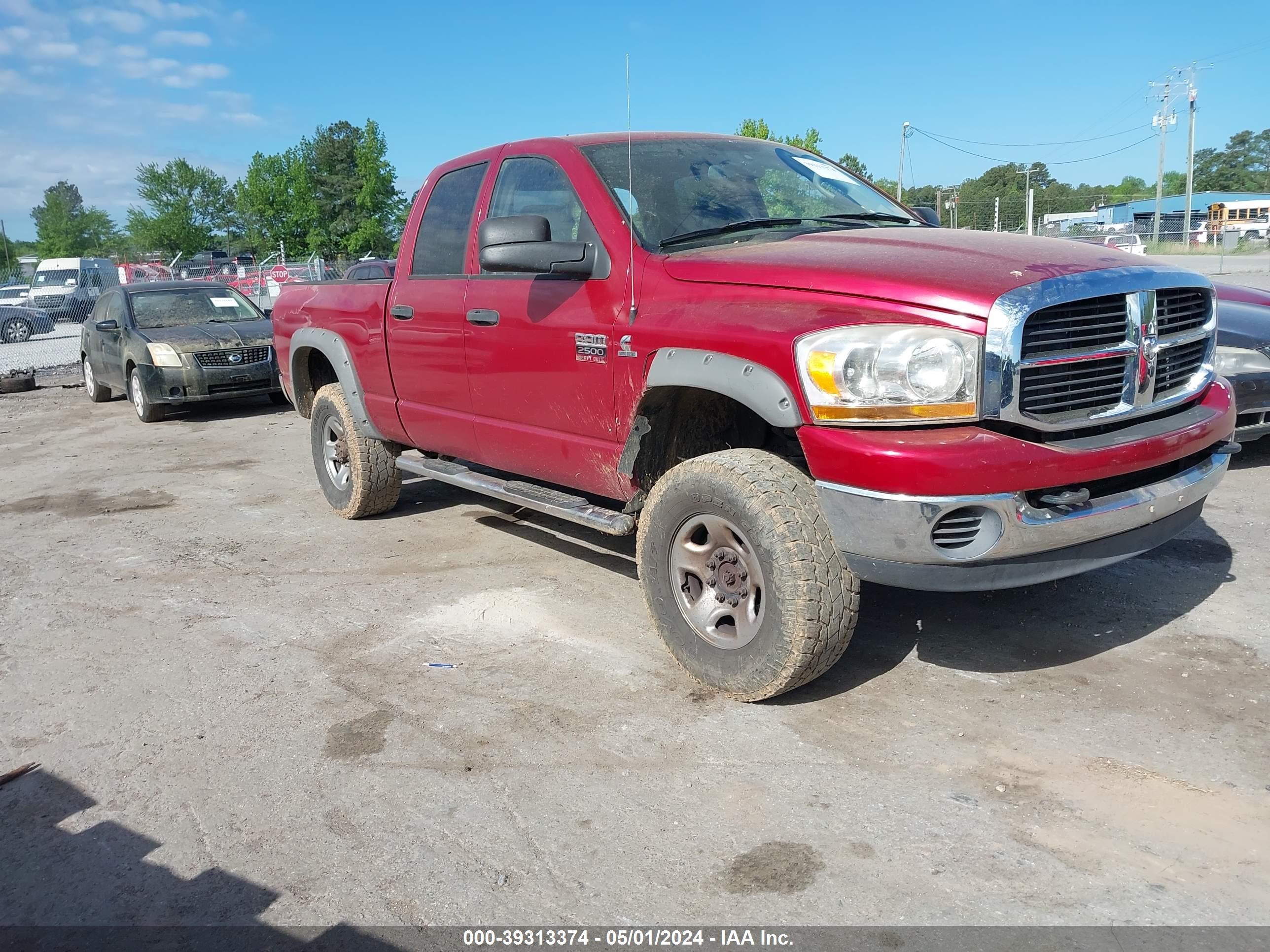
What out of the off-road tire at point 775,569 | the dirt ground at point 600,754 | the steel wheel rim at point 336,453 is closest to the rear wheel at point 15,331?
the steel wheel rim at point 336,453

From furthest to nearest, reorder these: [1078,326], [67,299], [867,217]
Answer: [67,299], [867,217], [1078,326]

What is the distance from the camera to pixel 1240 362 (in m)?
6.05

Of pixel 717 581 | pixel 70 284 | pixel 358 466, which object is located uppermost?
pixel 70 284

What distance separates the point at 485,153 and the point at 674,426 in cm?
197

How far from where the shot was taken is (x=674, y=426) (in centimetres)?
397

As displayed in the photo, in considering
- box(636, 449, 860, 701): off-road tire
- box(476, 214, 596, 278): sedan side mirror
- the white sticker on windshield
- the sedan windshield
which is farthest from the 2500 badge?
the sedan windshield

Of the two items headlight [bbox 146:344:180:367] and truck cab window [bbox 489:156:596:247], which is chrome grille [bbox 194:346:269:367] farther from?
truck cab window [bbox 489:156:596:247]

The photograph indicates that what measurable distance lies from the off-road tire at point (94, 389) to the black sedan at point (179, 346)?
44cm

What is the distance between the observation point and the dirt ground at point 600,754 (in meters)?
2.56

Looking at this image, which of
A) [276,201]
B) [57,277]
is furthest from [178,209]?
[57,277]

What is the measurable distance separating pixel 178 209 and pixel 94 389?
8397 cm

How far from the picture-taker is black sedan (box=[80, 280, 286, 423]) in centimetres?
1127

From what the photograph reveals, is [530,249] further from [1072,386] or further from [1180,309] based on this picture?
[1180,309]

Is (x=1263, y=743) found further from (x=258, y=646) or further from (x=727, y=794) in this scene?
(x=258, y=646)
